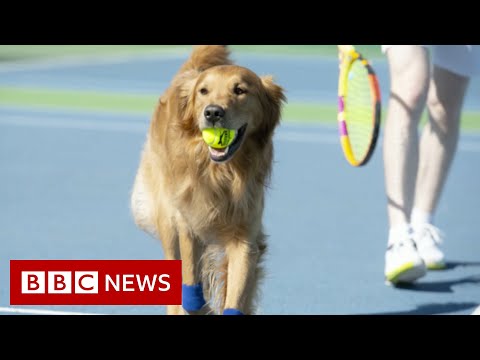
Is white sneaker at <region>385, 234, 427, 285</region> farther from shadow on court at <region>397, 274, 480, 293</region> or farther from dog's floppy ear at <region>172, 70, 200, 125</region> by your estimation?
dog's floppy ear at <region>172, 70, 200, 125</region>

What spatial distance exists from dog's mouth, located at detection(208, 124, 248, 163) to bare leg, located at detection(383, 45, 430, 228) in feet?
4.61

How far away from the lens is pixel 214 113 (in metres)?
4.12

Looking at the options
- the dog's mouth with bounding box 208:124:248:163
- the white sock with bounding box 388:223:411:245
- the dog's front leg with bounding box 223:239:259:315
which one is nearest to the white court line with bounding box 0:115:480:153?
the white sock with bounding box 388:223:411:245

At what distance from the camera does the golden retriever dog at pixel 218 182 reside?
425 cm

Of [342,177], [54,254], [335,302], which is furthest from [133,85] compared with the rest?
[335,302]

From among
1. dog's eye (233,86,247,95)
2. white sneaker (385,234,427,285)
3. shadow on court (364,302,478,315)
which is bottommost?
shadow on court (364,302,478,315)

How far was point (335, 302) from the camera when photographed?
16.8 ft

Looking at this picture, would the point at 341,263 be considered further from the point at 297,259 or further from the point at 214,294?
the point at 214,294

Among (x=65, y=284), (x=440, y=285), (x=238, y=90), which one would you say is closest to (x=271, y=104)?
(x=238, y=90)

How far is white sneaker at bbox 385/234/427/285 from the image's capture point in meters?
5.24

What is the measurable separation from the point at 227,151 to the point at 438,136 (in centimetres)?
204

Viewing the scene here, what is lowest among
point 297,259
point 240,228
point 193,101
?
point 297,259

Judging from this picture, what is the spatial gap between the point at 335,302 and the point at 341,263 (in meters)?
0.74

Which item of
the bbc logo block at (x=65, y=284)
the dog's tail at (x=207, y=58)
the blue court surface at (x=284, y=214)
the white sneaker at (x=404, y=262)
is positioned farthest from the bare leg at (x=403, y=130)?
the bbc logo block at (x=65, y=284)
